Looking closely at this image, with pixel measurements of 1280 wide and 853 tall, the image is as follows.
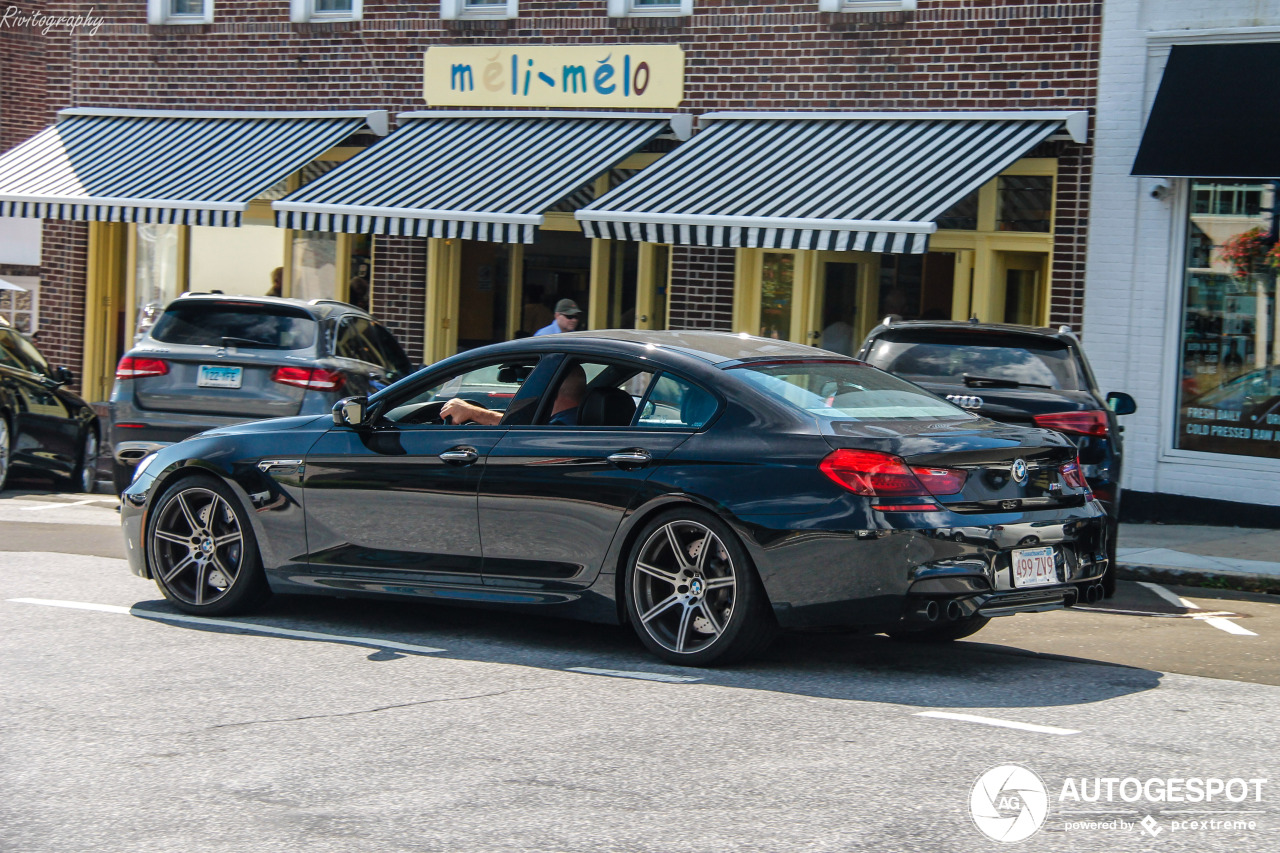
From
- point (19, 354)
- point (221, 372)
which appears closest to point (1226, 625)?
point (221, 372)

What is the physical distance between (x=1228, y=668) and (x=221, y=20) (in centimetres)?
1527

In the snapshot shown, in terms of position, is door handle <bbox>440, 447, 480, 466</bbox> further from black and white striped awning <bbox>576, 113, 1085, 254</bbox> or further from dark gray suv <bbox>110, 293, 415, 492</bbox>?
black and white striped awning <bbox>576, 113, 1085, 254</bbox>

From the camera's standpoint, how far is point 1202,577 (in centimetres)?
1062

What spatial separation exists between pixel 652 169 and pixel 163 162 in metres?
6.23

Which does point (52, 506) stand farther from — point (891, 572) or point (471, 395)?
point (891, 572)

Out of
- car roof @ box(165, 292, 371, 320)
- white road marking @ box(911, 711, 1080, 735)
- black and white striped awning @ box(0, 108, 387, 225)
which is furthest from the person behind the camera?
black and white striped awning @ box(0, 108, 387, 225)

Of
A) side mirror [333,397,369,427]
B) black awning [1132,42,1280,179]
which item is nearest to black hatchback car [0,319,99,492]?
side mirror [333,397,369,427]

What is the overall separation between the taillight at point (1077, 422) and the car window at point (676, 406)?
317 centimetres

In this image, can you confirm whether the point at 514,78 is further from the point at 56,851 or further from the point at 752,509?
the point at 56,851

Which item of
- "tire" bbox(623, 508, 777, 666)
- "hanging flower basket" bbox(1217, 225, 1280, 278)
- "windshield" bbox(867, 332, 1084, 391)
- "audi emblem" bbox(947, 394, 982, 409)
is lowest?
"tire" bbox(623, 508, 777, 666)

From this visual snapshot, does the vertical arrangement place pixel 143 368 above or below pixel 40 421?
above

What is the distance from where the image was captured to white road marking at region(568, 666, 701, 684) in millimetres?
6531

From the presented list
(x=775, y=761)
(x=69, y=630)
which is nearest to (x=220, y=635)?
(x=69, y=630)

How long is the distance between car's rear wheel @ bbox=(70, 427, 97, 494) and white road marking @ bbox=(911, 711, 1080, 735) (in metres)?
10.8
